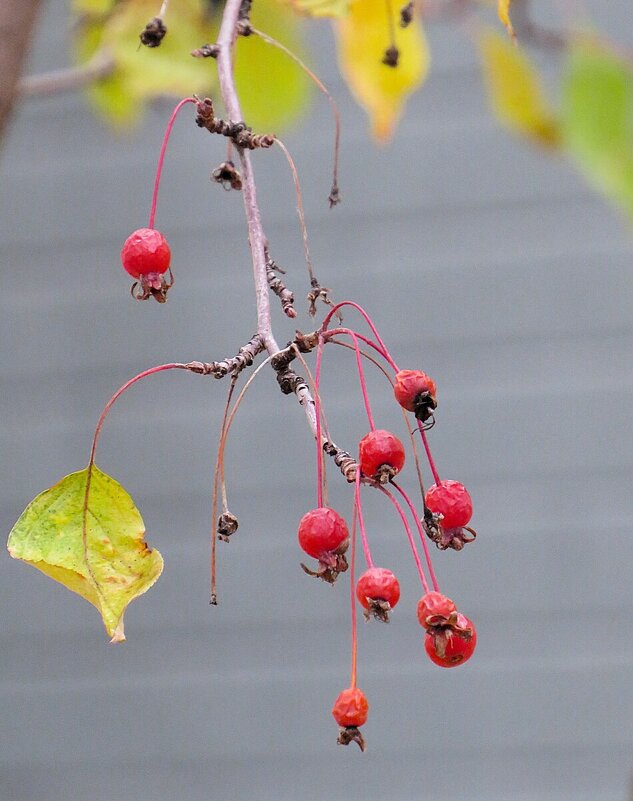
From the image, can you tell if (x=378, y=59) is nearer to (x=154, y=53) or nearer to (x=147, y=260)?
(x=154, y=53)

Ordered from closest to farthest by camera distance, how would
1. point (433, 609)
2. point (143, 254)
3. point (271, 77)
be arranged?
point (433, 609) → point (143, 254) → point (271, 77)

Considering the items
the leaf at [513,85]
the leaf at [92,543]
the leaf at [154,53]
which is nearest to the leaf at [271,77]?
the leaf at [154,53]

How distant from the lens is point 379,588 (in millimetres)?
569

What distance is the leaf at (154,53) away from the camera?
3.54 ft

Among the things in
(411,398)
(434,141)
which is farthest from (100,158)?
(411,398)

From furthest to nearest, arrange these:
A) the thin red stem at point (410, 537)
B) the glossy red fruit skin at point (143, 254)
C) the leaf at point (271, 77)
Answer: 1. the leaf at point (271, 77)
2. the glossy red fruit skin at point (143, 254)
3. the thin red stem at point (410, 537)

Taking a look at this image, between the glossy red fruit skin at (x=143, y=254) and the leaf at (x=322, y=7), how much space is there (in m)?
0.25

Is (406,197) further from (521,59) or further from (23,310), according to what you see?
(521,59)

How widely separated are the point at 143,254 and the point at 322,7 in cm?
28

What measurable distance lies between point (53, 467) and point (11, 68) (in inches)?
70.9

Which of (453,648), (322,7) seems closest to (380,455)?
(453,648)

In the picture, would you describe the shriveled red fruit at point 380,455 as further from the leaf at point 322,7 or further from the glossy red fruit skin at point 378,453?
the leaf at point 322,7

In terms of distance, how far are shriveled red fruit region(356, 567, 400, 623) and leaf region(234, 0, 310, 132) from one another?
2.10 feet

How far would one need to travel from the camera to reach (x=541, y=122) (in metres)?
1.13
